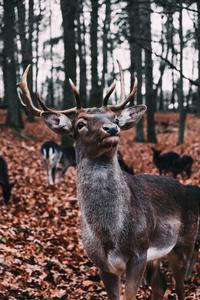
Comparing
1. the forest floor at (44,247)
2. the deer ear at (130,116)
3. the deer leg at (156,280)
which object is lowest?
the forest floor at (44,247)

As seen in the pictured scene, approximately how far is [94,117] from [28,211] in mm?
5515

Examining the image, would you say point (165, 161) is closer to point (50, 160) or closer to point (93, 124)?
point (50, 160)

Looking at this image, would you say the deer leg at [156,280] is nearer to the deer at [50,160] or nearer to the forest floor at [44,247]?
the forest floor at [44,247]

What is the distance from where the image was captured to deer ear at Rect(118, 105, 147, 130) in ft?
13.0

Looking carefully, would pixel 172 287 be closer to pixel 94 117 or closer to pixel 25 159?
pixel 94 117

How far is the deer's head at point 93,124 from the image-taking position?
133 inches

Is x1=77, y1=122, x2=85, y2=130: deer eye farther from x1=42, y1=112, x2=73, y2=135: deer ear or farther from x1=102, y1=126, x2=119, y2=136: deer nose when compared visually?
x1=102, y1=126, x2=119, y2=136: deer nose

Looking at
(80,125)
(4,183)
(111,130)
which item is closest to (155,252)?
(111,130)

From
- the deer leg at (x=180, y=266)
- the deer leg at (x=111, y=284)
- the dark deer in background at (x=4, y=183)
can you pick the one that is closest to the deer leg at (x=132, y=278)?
the deer leg at (x=111, y=284)

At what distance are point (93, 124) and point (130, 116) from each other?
0.59 meters

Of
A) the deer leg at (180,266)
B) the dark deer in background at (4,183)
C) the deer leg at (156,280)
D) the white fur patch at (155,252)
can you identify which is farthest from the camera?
the dark deer in background at (4,183)

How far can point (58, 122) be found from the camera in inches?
154

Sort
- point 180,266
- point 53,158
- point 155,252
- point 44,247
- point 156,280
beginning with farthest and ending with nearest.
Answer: point 53,158 < point 44,247 < point 156,280 < point 180,266 < point 155,252

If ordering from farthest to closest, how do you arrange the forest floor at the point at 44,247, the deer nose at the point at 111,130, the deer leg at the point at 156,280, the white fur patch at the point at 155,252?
the forest floor at the point at 44,247, the deer leg at the point at 156,280, the white fur patch at the point at 155,252, the deer nose at the point at 111,130
